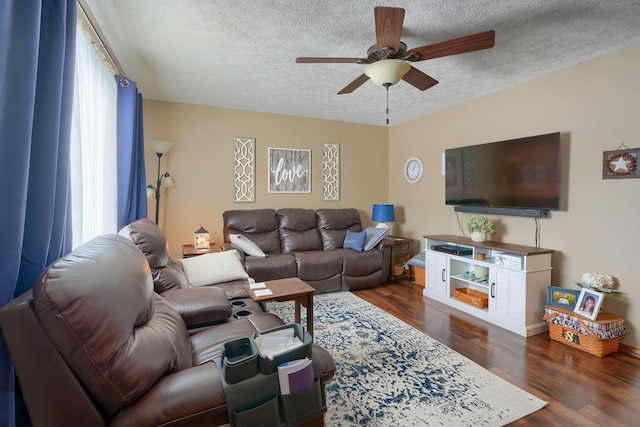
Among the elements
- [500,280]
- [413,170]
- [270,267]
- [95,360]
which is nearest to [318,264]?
[270,267]

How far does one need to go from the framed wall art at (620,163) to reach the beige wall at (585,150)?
4cm

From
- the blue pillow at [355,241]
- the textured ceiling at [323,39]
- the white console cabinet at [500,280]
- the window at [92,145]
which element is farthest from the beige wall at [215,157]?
Result: the white console cabinet at [500,280]

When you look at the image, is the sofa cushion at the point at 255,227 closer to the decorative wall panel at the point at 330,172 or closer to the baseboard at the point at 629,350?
the decorative wall panel at the point at 330,172

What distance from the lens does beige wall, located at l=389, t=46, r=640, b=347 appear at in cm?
251

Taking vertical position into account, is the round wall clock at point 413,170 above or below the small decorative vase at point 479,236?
above

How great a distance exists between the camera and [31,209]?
3.67 feet

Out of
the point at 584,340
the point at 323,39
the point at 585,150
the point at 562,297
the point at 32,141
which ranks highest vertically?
the point at 323,39

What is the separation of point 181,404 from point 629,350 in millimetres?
3352

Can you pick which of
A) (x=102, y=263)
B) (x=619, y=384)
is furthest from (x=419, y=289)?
(x=102, y=263)

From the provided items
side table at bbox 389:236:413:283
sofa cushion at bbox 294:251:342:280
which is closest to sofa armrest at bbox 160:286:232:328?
sofa cushion at bbox 294:251:342:280

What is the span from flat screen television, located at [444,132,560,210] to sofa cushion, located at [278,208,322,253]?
1902mm

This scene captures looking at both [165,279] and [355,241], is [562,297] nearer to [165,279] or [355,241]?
[355,241]

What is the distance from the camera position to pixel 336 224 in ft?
15.3

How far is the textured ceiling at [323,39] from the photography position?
6.57ft
